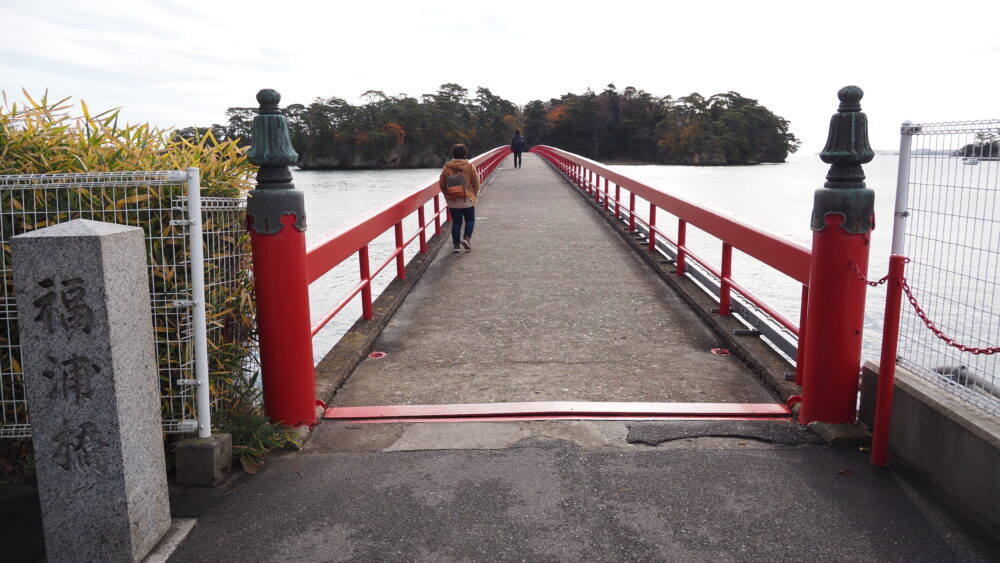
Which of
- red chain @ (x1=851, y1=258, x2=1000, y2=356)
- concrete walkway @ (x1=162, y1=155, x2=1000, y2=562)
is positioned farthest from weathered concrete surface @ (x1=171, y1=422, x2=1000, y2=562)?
red chain @ (x1=851, y1=258, x2=1000, y2=356)

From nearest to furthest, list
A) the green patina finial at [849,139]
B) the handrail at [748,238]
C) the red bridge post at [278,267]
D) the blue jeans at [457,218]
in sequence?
the green patina finial at [849,139], the red bridge post at [278,267], the handrail at [748,238], the blue jeans at [457,218]

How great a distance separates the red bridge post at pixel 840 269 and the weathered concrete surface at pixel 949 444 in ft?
0.66

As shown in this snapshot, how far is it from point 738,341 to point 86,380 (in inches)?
164

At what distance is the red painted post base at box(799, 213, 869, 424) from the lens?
3.44 m

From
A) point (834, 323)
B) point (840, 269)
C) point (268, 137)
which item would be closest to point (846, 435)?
point (834, 323)

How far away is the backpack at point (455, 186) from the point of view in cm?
1007

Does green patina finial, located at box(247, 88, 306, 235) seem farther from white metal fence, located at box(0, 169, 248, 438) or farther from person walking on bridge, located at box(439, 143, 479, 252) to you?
person walking on bridge, located at box(439, 143, 479, 252)

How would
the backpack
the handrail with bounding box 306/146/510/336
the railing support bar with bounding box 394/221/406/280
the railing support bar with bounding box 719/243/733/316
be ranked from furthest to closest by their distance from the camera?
the backpack < the railing support bar with bounding box 394/221/406/280 < the railing support bar with bounding box 719/243/733/316 < the handrail with bounding box 306/146/510/336

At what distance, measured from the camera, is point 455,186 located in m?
10.1

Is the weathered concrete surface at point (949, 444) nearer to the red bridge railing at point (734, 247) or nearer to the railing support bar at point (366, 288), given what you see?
the red bridge railing at point (734, 247)

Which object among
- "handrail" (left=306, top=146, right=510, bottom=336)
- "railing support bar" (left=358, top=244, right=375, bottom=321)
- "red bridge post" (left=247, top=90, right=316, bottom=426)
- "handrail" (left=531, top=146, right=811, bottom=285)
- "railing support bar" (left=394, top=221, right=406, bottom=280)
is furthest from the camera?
"railing support bar" (left=394, top=221, right=406, bottom=280)

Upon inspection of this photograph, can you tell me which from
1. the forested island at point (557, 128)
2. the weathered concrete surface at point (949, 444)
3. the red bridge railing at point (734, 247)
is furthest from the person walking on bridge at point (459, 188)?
the forested island at point (557, 128)

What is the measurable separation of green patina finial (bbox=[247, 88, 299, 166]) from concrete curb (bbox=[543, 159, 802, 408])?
298cm

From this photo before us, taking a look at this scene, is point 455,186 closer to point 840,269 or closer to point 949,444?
point 840,269
